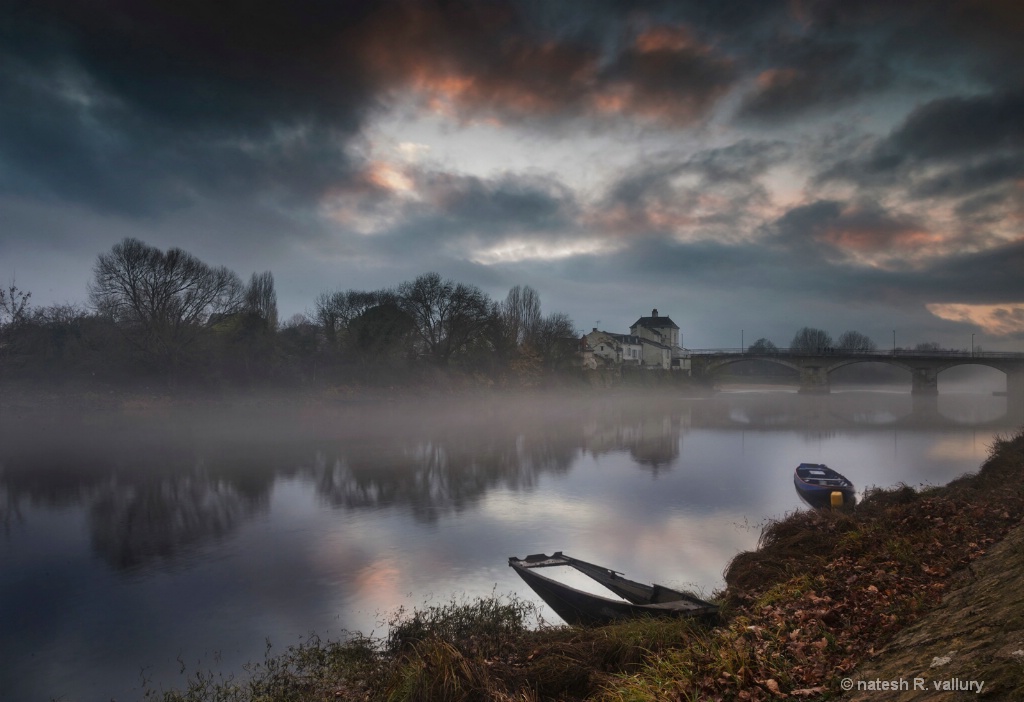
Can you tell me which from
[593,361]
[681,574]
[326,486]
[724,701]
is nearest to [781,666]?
[724,701]

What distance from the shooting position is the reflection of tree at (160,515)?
18.0m

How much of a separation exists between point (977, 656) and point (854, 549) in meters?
6.09

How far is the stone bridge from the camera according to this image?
276ft

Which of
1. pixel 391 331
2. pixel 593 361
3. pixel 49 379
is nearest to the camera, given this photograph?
pixel 49 379

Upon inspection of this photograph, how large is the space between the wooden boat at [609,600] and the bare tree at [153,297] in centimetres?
4684

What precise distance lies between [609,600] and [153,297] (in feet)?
173

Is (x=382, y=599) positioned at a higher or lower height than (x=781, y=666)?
lower

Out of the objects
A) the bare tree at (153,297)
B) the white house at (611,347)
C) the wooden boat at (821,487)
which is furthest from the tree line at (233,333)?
the wooden boat at (821,487)

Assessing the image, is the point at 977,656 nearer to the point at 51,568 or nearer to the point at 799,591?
the point at 799,591

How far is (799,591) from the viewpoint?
8.25 m

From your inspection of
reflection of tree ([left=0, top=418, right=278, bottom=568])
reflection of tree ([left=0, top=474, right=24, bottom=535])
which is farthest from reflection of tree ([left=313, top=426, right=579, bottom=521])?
reflection of tree ([left=0, top=474, right=24, bottom=535])

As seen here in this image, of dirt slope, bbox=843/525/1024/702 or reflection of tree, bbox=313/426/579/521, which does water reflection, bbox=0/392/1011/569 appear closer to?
reflection of tree, bbox=313/426/579/521

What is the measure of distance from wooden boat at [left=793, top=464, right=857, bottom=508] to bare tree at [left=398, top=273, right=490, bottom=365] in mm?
47080

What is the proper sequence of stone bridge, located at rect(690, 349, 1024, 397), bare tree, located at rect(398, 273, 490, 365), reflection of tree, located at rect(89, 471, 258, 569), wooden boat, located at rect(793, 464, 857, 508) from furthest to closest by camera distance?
1. stone bridge, located at rect(690, 349, 1024, 397)
2. bare tree, located at rect(398, 273, 490, 365)
3. wooden boat, located at rect(793, 464, 857, 508)
4. reflection of tree, located at rect(89, 471, 258, 569)
